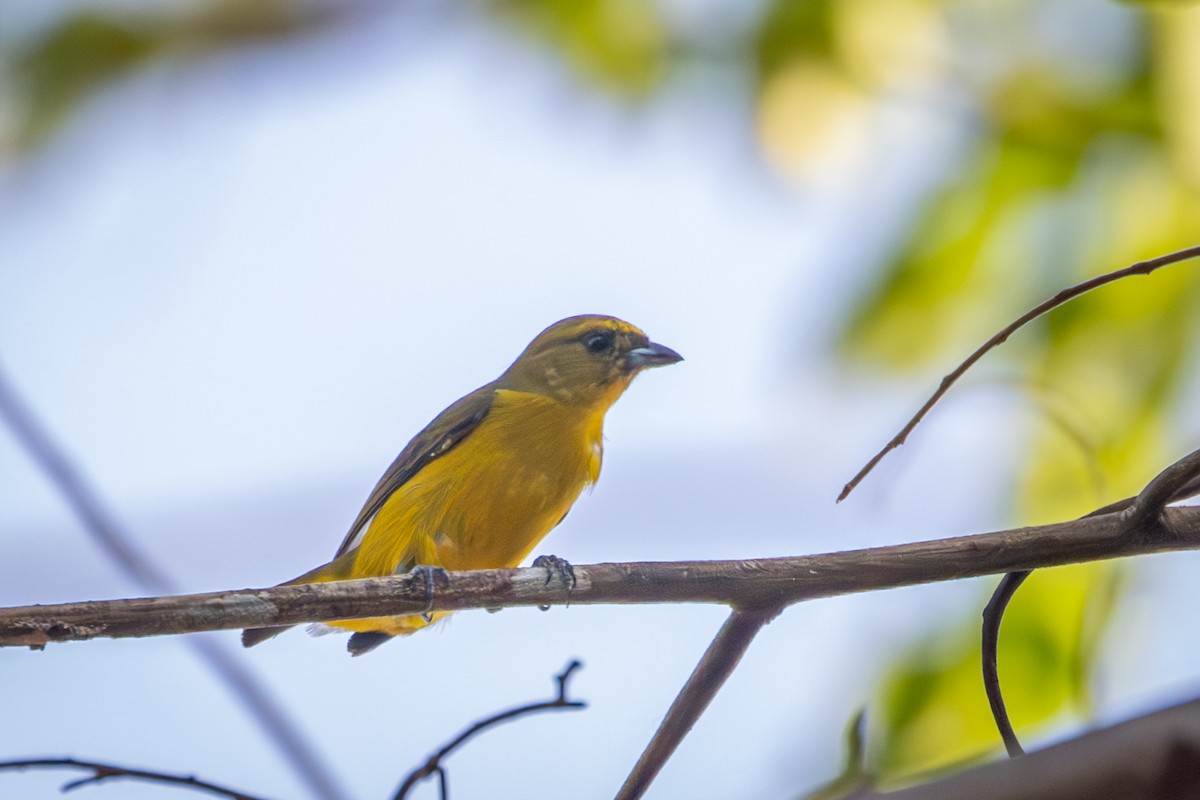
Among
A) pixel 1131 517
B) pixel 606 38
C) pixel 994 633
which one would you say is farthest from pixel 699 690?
pixel 606 38

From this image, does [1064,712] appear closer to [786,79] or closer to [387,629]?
[786,79]

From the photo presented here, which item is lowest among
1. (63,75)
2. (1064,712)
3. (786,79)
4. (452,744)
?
(1064,712)

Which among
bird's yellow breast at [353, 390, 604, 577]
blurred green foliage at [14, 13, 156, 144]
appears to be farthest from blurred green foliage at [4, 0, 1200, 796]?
bird's yellow breast at [353, 390, 604, 577]

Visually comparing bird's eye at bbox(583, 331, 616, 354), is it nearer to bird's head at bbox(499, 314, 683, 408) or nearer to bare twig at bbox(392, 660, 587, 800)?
bird's head at bbox(499, 314, 683, 408)

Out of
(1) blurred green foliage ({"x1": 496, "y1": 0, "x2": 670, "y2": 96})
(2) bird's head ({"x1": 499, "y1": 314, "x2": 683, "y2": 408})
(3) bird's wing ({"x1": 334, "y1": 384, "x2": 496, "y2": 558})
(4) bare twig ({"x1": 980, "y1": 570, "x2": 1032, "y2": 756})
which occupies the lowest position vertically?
(4) bare twig ({"x1": 980, "y1": 570, "x2": 1032, "y2": 756})

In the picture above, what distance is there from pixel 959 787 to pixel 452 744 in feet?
4.51

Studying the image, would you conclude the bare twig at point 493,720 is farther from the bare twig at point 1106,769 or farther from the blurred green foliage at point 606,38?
the blurred green foliage at point 606,38

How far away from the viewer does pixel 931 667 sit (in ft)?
9.56

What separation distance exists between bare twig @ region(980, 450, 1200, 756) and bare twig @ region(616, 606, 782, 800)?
1.17ft

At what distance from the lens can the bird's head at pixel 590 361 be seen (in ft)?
17.5

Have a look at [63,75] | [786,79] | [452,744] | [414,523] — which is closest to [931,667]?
[452,744]

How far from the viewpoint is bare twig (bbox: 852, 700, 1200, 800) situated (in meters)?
0.68

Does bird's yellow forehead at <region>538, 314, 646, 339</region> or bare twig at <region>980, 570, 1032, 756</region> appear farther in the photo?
bird's yellow forehead at <region>538, 314, 646, 339</region>

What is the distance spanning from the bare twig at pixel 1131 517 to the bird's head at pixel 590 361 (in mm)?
3238
